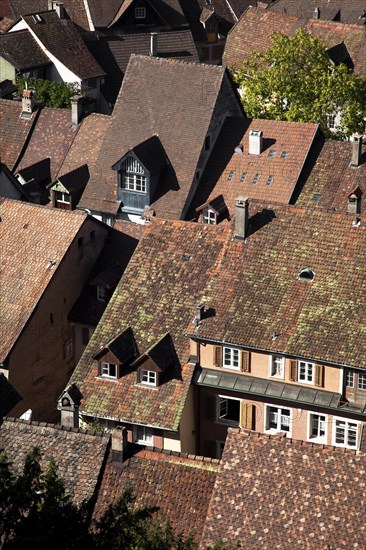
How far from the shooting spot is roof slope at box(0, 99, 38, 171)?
317 feet

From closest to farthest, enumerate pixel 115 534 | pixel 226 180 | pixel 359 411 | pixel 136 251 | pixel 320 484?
1. pixel 115 534
2. pixel 320 484
3. pixel 359 411
4. pixel 136 251
5. pixel 226 180

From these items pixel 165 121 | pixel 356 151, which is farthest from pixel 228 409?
pixel 165 121

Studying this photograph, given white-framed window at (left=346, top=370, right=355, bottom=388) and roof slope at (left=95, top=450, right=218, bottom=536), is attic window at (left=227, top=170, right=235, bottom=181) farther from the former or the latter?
roof slope at (left=95, top=450, right=218, bottom=536)

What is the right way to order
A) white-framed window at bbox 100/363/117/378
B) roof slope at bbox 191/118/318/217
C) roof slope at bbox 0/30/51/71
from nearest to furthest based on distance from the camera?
white-framed window at bbox 100/363/117/378, roof slope at bbox 191/118/318/217, roof slope at bbox 0/30/51/71

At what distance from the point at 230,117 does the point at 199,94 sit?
2520 millimetres

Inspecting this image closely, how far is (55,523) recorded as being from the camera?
4934 cm

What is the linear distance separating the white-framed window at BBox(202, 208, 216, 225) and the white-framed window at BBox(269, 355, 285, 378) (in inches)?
783

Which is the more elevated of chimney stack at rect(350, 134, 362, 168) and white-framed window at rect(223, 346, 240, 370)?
chimney stack at rect(350, 134, 362, 168)

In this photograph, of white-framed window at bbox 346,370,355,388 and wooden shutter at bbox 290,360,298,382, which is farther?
wooden shutter at bbox 290,360,298,382

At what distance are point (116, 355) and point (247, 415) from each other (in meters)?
7.01

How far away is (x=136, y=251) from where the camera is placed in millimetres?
74250

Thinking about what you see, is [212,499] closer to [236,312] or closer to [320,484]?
[320,484]

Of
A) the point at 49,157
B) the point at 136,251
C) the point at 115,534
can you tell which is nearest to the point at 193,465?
the point at 115,534

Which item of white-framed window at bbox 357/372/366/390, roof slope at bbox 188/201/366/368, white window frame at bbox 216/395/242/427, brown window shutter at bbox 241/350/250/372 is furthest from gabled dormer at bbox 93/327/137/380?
white-framed window at bbox 357/372/366/390
